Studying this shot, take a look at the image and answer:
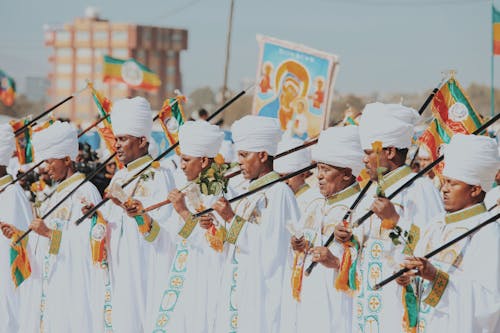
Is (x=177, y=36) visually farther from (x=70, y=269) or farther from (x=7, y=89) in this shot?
(x=70, y=269)

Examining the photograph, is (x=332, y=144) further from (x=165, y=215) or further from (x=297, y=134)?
(x=297, y=134)

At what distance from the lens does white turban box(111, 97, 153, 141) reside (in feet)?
31.1

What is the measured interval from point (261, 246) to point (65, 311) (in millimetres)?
2295

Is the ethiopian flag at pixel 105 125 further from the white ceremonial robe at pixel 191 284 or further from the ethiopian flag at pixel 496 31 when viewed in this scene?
the ethiopian flag at pixel 496 31

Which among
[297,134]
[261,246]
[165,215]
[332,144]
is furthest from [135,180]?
[297,134]

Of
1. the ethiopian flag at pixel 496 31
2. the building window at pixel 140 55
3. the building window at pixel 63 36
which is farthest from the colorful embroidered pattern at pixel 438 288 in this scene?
the building window at pixel 63 36

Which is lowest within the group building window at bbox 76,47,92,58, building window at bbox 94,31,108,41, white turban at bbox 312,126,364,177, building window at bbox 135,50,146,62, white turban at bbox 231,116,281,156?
building window at bbox 76,47,92,58

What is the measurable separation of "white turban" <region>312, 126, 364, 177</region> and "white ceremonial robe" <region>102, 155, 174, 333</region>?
206 centimetres

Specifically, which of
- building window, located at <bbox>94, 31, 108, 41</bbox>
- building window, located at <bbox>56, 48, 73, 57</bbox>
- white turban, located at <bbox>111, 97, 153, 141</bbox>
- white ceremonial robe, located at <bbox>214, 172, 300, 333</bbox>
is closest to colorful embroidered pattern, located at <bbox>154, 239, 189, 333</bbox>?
white ceremonial robe, located at <bbox>214, 172, 300, 333</bbox>

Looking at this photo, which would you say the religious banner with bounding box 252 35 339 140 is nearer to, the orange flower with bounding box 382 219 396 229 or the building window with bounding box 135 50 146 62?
the orange flower with bounding box 382 219 396 229

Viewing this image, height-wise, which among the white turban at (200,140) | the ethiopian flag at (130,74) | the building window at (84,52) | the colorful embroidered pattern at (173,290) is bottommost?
the building window at (84,52)

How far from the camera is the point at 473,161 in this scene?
636 centimetres

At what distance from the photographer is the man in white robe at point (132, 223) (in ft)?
30.4

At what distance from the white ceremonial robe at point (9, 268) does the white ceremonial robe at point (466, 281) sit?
487cm
